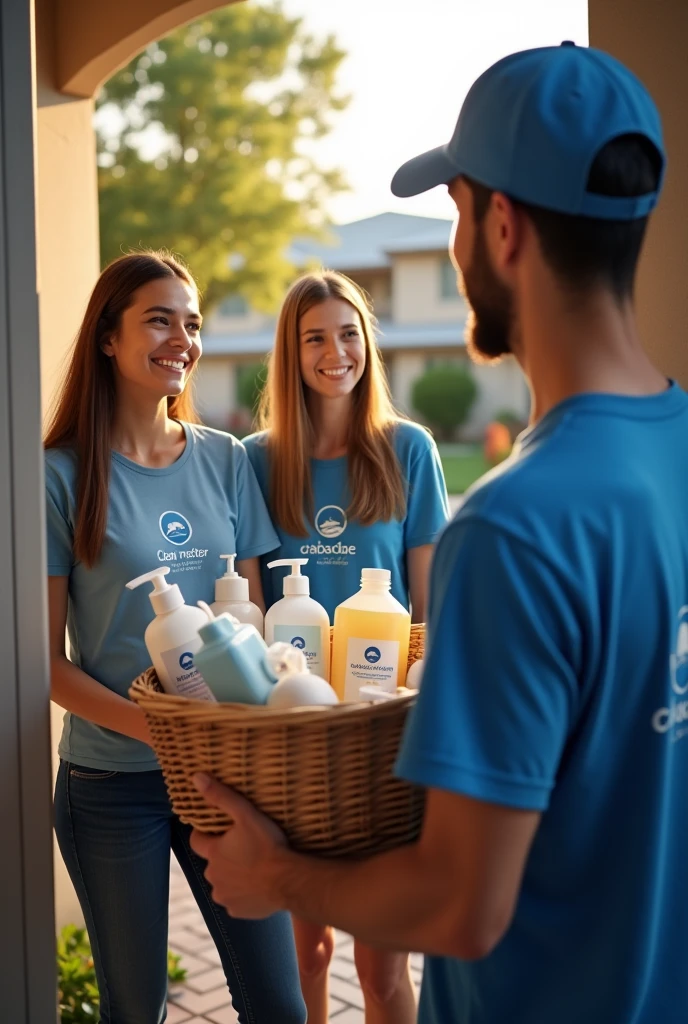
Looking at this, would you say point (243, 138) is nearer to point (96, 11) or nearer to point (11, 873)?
point (96, 11)

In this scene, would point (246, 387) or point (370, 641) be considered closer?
point (370, 641)

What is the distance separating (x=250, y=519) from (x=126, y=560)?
0.38 metres

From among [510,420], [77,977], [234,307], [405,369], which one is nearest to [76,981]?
[77,977]

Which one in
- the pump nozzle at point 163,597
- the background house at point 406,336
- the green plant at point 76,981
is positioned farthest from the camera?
the background house at point 406,336

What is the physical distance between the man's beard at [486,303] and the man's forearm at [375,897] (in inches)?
21.4

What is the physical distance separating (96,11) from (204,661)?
291 centimetres

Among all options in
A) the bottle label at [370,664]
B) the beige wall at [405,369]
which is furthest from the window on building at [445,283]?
the bottle label at [370,664]

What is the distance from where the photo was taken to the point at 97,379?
2383 mm

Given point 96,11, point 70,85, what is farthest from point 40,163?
point 96,11

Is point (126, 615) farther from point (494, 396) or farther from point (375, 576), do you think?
point (494, 396)

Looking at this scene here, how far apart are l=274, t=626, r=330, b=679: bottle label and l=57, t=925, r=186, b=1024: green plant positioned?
1.75 m

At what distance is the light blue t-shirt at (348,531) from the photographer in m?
2.65

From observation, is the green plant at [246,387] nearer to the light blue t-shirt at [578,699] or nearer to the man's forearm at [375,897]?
the man's forearm at [375,897]

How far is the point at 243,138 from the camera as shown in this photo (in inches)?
632
